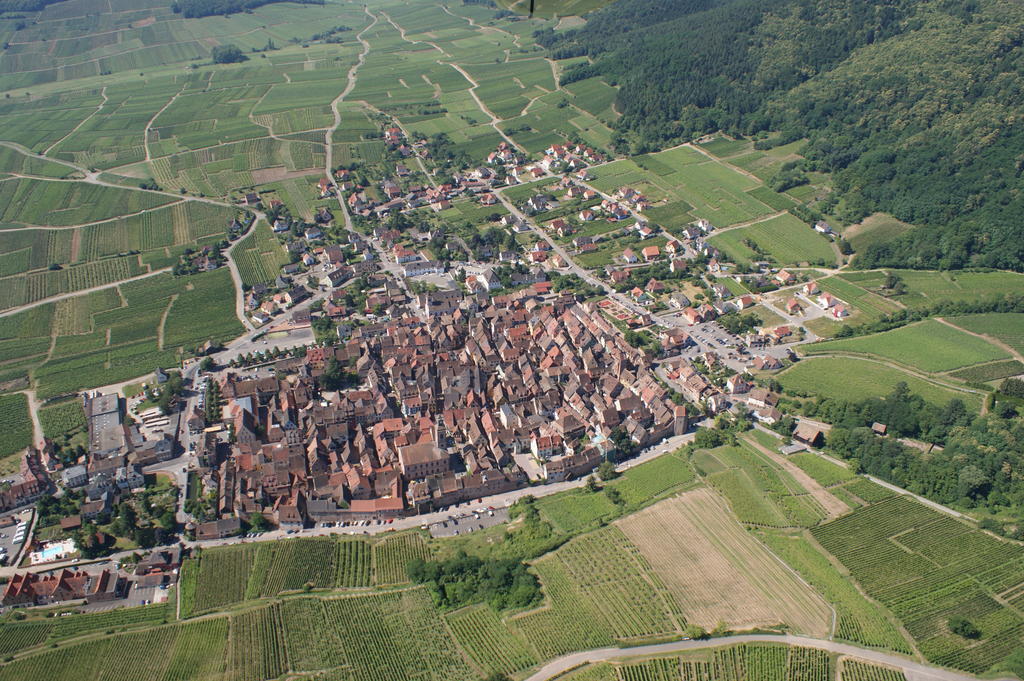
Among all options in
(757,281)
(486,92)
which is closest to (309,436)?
(757,281)

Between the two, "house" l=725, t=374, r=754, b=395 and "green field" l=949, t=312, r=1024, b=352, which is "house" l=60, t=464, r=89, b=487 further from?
"green field" l=949, t=312, r=1024, b=352

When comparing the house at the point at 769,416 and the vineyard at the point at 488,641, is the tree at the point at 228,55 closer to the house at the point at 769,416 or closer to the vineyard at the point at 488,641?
the house at the point at 769,416

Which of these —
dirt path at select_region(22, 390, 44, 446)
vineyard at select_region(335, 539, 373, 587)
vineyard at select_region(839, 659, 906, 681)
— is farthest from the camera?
dirt path at select_region(22, 390, 44, 446)

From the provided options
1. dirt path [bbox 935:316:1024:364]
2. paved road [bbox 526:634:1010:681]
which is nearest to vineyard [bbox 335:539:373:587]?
paved road [bbox 526:634:1010:681]

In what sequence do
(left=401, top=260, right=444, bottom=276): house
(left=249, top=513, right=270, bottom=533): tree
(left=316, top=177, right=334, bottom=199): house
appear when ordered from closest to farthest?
(left=249, top=513, right=270, bottom=533): tree, (left=401, top=260, right=444, bottom=276): house, (left=316, top=177, right=334, bottom=199): house

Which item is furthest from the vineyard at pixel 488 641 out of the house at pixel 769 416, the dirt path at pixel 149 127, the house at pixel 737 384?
the dirt path at pixel 149 127

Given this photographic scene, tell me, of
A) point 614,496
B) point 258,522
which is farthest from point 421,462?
point 614,496
